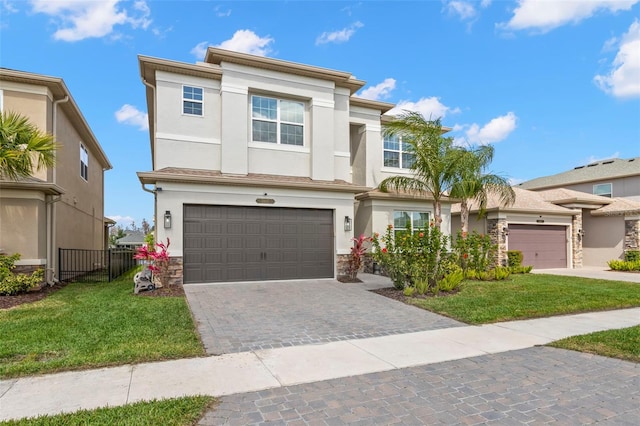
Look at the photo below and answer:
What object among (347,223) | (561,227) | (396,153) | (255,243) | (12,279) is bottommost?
(12,279)

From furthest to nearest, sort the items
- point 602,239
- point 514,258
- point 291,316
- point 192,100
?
1. point 602,239
2. point 514,258
3. point 192,100
4. point 291,316

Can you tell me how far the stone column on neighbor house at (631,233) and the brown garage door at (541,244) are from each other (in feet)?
9.48

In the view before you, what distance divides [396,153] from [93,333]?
1378 cm

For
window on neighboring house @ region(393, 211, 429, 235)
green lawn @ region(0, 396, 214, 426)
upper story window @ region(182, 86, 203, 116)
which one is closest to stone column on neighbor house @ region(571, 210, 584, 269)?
window on neighboring house @ region(393, 211, 429, 235)

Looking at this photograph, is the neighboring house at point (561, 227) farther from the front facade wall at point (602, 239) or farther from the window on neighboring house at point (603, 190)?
the window on neighboring house at point (603, 190)

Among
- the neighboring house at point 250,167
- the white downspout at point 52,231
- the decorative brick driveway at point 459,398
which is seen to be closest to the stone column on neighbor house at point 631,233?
the neighboring house at point 250,167

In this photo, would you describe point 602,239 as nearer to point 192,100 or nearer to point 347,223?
point 347,223

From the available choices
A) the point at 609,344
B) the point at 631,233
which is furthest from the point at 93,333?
the point at 631,233

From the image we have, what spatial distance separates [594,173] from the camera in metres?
26.0

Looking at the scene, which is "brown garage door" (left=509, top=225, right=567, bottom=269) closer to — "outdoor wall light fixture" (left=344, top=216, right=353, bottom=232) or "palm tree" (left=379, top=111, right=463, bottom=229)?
"palm tree" (left=379, top=111, right=463, bottom=229)

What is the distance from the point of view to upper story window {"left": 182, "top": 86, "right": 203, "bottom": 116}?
12.6 m

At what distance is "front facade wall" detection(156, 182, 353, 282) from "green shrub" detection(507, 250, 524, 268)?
8542mm

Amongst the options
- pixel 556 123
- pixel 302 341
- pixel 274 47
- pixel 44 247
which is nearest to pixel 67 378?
pixel 302 341

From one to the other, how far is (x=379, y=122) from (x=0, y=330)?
14301 mm
